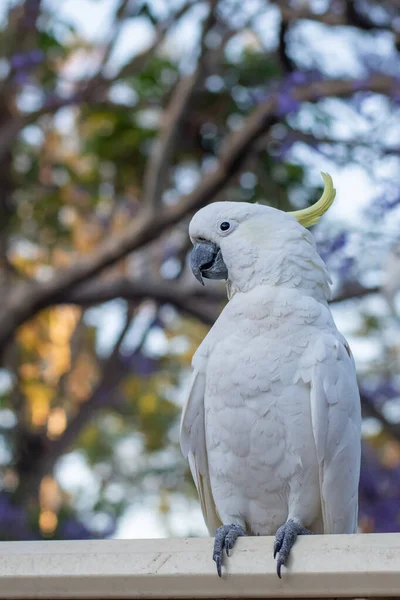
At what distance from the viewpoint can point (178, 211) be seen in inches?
135

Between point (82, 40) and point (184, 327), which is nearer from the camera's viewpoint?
point (82, 40)

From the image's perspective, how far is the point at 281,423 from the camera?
157 cm

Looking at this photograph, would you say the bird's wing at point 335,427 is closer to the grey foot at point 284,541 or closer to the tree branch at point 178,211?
the grey foot at point 284,541

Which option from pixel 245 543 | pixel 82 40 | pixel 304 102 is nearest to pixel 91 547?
pixel 245 543

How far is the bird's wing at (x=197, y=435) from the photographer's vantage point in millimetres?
1729

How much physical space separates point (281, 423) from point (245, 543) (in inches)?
10.8

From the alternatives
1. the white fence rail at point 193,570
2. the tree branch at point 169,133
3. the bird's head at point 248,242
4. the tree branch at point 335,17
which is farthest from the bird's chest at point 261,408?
the tree branch at point 335,17

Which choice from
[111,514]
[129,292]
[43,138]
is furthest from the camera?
[111,514]

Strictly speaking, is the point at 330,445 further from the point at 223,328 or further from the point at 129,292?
the point at 129,292

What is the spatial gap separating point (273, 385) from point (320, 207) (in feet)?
1.35

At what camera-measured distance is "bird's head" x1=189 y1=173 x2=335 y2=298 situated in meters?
1.63

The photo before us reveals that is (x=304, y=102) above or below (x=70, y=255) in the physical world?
above

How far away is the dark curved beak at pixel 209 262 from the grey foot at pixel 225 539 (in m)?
0.51

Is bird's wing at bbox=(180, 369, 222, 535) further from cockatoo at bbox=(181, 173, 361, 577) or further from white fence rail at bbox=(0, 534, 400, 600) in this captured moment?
white fence rail at bbox=(0, 534, 400, 600)
